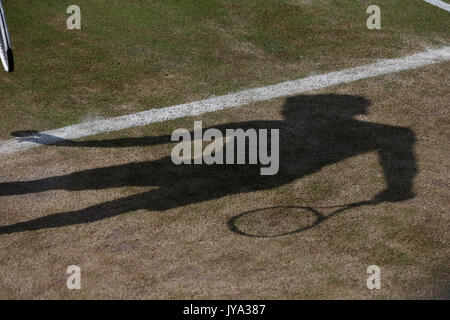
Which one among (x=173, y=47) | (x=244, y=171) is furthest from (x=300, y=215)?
(x=173, y=47)

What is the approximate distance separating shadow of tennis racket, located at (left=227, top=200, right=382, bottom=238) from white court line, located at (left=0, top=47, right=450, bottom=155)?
114 inches

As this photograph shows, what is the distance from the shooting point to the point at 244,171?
9.28m

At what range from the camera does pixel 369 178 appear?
9070mm

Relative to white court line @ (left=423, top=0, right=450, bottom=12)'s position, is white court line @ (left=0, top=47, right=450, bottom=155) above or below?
below

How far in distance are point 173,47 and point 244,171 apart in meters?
4.43

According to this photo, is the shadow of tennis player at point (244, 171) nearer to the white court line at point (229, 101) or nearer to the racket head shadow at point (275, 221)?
the white court line at point (229, 101)

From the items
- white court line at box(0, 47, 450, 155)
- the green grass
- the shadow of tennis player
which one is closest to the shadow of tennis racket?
the shadow of tennis player

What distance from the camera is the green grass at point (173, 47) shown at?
11.4 metres

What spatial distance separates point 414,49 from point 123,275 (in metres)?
7.66

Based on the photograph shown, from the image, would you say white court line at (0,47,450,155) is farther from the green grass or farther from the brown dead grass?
the brown dead grass

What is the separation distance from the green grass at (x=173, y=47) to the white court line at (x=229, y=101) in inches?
9.5

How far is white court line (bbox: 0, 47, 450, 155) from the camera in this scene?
33.9 feet

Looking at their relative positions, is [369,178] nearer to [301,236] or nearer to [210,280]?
[301,236]

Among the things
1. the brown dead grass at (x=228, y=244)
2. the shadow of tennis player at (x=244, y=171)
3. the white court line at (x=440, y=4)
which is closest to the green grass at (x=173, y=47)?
the white court line at (x=440, y=4)
